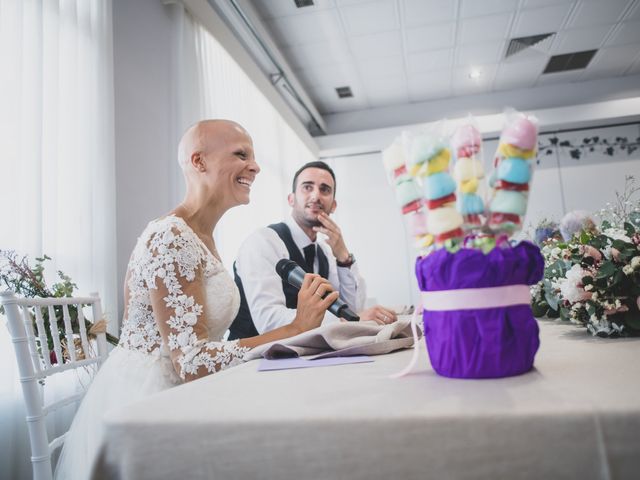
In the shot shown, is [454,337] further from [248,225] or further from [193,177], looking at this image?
[248,225]

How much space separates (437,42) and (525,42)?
96 cm

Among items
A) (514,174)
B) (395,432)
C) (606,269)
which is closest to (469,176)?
(514,174)

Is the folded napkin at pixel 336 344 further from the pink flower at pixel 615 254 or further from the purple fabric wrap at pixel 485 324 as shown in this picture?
the pink flower at pixel 615 254

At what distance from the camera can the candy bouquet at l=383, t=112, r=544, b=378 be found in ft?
2.00

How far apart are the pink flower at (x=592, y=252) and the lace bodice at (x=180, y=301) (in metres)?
0.84

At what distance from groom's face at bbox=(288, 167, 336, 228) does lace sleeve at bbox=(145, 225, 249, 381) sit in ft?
4.47

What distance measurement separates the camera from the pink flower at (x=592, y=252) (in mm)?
1035

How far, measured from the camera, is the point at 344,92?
582cm

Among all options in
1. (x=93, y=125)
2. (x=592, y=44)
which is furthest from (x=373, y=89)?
(x=93, y=125)

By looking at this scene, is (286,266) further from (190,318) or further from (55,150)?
(55,150)

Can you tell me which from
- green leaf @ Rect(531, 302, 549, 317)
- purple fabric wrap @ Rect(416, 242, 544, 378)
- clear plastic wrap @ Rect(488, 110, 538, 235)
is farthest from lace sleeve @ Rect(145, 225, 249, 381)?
green leaf @ Rect(531, 302, 549, 317)

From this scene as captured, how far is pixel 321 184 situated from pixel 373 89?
11.7ft

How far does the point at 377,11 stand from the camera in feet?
13.3

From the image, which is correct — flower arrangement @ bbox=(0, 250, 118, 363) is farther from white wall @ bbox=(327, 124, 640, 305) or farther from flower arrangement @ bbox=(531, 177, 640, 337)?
white wall @ bbox=(327, 124, 640, 305)
